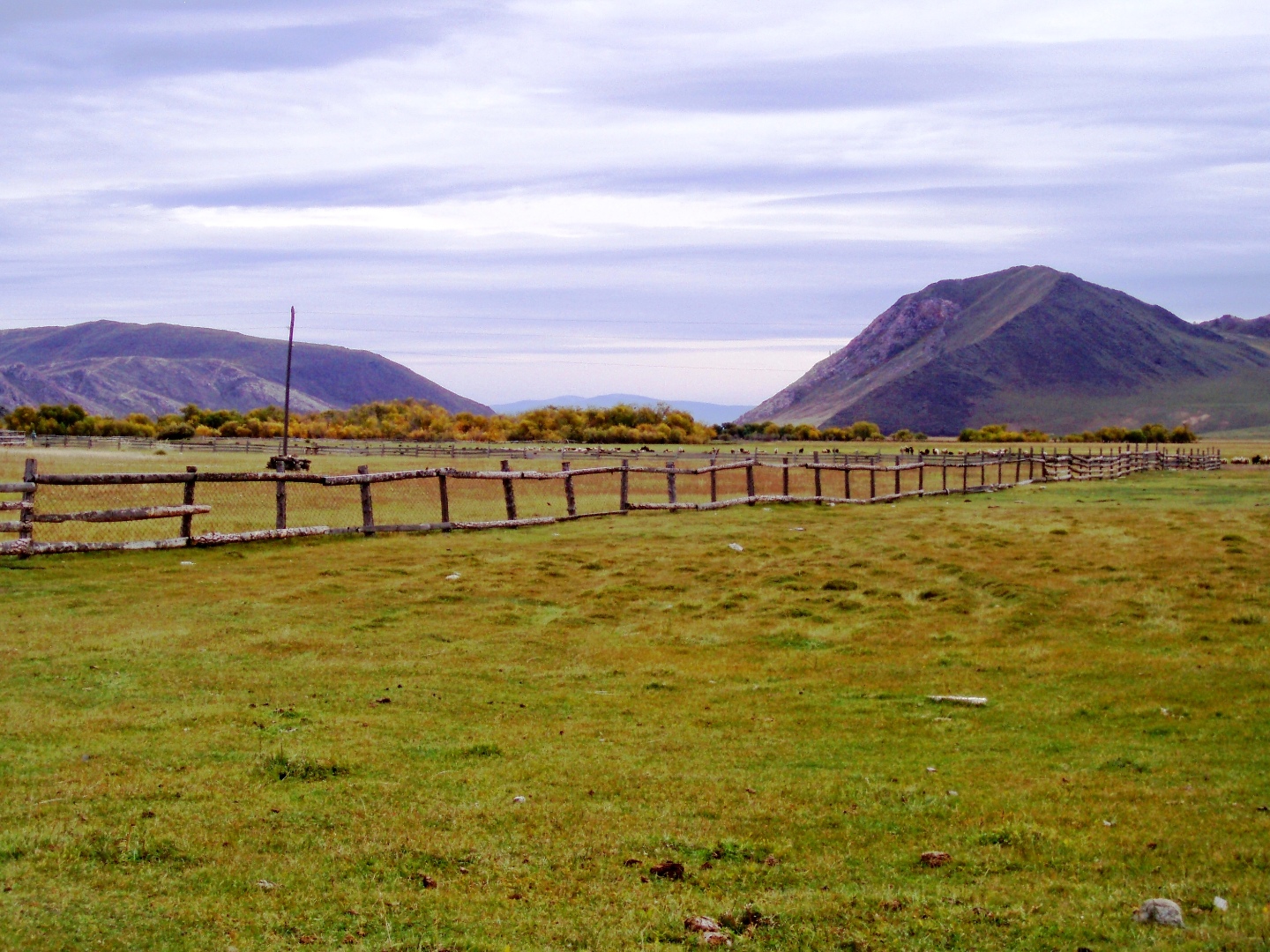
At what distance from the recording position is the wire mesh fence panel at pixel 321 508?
99.8 feet

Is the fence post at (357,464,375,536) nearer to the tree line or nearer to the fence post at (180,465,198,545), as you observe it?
the fence post at (180,465,198,545)

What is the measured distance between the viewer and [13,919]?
5312 millimetres

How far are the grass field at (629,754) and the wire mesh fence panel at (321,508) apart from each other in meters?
11.7

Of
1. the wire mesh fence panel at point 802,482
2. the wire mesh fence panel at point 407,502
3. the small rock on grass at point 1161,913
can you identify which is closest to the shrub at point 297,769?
the small rock on grass at point 1161,913

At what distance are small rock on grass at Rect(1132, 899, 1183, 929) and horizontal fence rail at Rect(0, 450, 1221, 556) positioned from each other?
1791 centimetres

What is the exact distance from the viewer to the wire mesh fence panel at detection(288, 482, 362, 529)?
99.8 feet

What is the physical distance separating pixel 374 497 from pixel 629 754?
97.0 ft

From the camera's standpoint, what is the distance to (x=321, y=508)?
33.4 m

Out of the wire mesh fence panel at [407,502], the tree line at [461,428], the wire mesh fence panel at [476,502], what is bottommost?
the wire mesh fence panel at [476,502]

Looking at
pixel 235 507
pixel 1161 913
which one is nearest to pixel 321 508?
pixel 235 507

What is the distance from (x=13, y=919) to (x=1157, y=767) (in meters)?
7.91

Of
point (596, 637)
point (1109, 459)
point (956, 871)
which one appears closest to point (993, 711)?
point (956, 871)

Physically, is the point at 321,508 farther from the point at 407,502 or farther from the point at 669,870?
the point at 669,870

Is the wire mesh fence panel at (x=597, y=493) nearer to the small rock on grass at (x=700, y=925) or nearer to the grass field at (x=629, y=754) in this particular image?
the grass field at (x=629, y=754)
